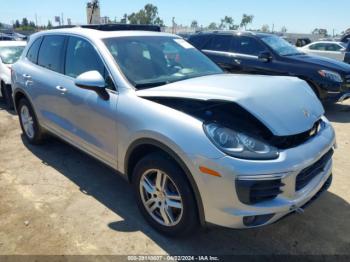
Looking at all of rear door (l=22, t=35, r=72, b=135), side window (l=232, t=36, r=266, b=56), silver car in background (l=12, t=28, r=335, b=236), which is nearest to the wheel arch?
silver car in background (l=12, t=28, r=335, b=236)

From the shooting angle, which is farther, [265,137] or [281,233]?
[281,233]

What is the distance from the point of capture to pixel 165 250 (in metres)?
2.92

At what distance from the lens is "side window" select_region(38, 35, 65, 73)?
429 cm

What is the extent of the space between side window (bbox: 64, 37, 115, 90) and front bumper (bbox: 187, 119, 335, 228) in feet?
4.72

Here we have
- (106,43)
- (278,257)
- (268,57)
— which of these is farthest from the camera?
(268,57)

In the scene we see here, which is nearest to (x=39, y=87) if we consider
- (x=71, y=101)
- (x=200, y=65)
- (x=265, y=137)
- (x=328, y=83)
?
(x=71, y=101)

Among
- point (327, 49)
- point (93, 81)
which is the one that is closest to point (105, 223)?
point (93, 81)

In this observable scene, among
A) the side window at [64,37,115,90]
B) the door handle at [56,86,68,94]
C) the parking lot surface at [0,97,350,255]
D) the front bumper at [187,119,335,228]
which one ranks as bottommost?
the parking lot surface at [0,97,350,255]

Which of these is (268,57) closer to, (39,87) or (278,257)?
(39,87)

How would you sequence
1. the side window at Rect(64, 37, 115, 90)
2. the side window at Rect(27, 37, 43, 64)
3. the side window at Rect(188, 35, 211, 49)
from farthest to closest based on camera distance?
the side window at Rect(188, 35, 211, 49) < the side window at Rect(27, 37, 43, 64) < the side window at Rect(64, 37, 115, 90)

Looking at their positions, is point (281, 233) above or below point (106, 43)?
below

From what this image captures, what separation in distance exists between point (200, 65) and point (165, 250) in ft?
7.01

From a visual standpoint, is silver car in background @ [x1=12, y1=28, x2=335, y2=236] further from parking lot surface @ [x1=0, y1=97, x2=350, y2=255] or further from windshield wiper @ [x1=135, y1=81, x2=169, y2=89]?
parking lot surface @ [x1=0, y1=97, x2=350, y2=255]

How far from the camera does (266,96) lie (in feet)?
9.30
